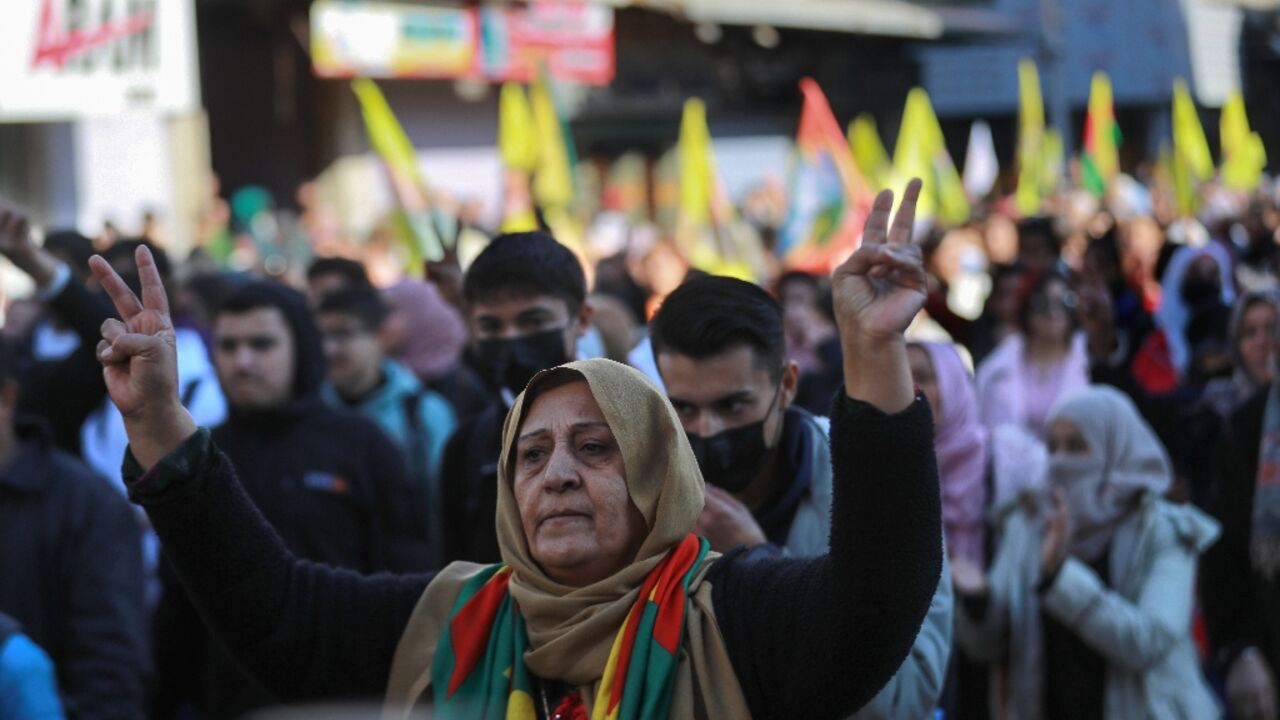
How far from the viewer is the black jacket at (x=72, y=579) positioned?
413 centimetres

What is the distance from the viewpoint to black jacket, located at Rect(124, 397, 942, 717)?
7.85 ft

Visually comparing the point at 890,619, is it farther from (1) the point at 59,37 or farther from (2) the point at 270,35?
(2) the point at 270,35

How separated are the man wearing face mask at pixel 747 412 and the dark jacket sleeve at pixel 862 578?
794mm

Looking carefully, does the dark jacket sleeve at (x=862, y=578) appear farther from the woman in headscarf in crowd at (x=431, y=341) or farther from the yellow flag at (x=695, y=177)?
the yellow flag at (x=695, y=177)

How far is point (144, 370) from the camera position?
9.03 ft

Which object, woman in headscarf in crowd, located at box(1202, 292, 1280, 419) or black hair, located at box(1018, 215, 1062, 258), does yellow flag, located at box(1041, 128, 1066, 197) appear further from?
woman in headscarf in crowd, located at box(1202, 292, 1280, 419)

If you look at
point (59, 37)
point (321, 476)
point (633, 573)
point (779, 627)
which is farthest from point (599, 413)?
point (59, 37)

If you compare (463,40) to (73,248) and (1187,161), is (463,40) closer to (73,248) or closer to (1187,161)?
(1187,161)

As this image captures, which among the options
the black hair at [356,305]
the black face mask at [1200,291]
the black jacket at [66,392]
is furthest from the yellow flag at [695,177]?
the black jacket at [66,392]

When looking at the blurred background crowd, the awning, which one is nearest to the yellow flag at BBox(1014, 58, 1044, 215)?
the blurred background crowd

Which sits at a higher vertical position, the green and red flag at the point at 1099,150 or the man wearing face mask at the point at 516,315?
the green and red flag at the point at 1099,150

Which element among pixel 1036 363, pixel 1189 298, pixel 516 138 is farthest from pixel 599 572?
pixel 516 138

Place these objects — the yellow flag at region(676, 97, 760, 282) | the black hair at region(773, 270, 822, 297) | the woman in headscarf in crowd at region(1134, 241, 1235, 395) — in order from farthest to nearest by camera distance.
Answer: the yellow flag at region(676, 97, 760, 282)
the woman in headscarf in crowd at region(1134, 241, 1235, 395)
the black hair at region(773, 270, 822, 297)

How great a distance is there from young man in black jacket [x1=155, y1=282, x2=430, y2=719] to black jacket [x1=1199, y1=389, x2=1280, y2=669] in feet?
8.12
